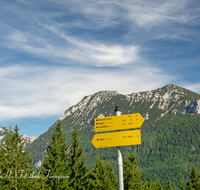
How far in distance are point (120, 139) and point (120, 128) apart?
52cm

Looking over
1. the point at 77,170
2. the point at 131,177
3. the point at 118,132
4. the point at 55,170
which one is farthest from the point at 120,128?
the point at 131,177

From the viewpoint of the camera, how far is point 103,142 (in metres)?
11.3

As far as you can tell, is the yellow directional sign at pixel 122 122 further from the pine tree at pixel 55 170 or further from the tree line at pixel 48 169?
the pine tree at pixel 55 170

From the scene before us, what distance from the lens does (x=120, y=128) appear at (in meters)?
11.0

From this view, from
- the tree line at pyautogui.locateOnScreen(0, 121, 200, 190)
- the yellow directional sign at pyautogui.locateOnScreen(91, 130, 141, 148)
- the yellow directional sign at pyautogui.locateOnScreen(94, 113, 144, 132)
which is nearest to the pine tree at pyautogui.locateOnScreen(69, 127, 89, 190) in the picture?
the tree line at pyautogui.locateOnScreen(0, 121, 200, 190)

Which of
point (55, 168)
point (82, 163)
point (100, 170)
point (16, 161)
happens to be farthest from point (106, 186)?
point (16, 161)

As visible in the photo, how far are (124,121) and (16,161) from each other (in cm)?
2030

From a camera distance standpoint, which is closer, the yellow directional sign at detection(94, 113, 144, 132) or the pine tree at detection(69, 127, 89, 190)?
the yellow directional sign at detection(94, 113, 144, 132)

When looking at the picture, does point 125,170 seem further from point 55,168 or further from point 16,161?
point 16,161

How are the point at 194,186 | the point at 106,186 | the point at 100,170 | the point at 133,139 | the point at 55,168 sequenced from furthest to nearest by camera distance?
1. the point at 194,186
2. the point at 100,170
3. the point at 106,186
4. the point at 55,168
5. the point at 133,139

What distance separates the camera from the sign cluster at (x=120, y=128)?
10.8m

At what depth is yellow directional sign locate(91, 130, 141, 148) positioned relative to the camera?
10789 mm

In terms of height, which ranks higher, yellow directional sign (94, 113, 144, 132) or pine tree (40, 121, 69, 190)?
yellow directional sign (94, 113, 144, 132)

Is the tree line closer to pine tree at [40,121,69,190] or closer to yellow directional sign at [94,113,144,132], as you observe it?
pine tree at [40,121,69,190]
